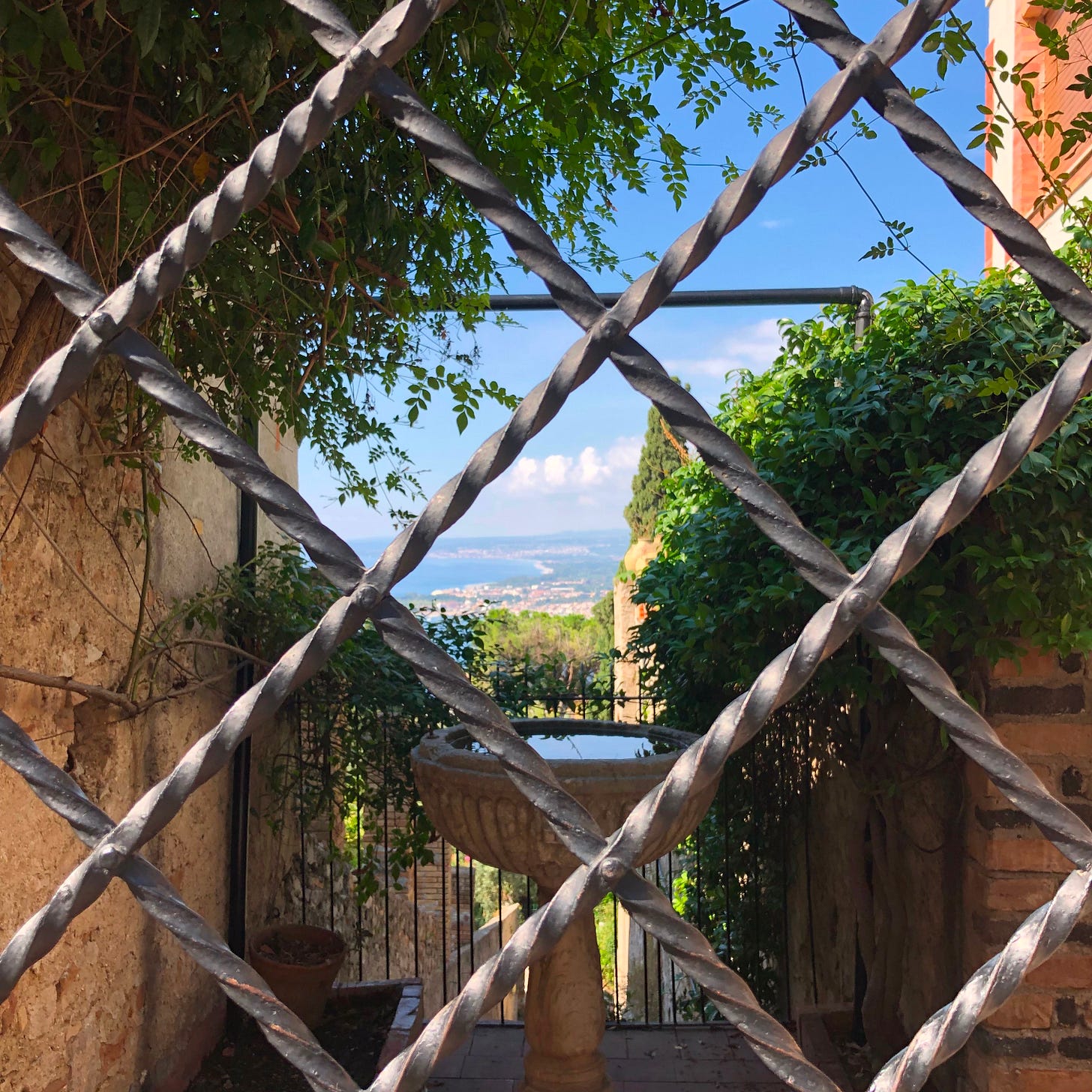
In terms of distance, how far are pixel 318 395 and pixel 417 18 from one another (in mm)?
2490

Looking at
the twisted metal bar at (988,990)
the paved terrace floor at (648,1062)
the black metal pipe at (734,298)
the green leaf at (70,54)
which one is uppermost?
the black metal pipe at (734,298)

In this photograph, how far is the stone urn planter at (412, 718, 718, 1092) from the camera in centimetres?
270

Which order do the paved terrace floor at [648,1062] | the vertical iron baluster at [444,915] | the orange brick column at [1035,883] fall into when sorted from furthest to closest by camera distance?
the vertical iron baluster at [444,915]
the paved terrace floor at [648,1062]
the orange brick column at [1035,883]

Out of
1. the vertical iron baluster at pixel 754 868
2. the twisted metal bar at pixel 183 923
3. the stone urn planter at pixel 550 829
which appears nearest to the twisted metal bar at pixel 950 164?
the twisted metal bar at pixel 183 923

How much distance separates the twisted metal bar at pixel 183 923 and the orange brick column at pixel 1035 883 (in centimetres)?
242

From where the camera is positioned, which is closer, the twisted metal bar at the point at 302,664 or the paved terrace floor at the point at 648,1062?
the twisted metal bar at the point at 302,664

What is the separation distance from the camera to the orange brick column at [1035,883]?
2.61m

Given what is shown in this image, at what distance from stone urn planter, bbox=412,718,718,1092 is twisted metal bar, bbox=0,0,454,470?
194 cm

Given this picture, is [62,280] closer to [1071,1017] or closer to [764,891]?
[1071,1017]

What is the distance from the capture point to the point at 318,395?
10.3 feet

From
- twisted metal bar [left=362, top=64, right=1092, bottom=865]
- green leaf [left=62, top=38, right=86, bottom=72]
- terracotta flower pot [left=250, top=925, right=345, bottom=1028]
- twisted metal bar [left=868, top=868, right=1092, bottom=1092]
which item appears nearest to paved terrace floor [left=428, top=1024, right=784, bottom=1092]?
terracotta flower pot [left=250, top=925, right=345, bottom=1028]

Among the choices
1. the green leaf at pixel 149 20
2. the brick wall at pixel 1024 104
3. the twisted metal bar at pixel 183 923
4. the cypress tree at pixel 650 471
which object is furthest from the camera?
the cypress tree at pixel 650 471

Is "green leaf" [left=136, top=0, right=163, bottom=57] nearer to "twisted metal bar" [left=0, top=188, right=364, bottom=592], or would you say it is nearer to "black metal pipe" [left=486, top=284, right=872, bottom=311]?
"twisted metal bar" [left=0, top=188, right=364, bottom=592]

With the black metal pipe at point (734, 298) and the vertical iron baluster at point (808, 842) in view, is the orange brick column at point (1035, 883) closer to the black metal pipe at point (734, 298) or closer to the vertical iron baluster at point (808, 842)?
the vertical iron baluster at point (808, 842)
